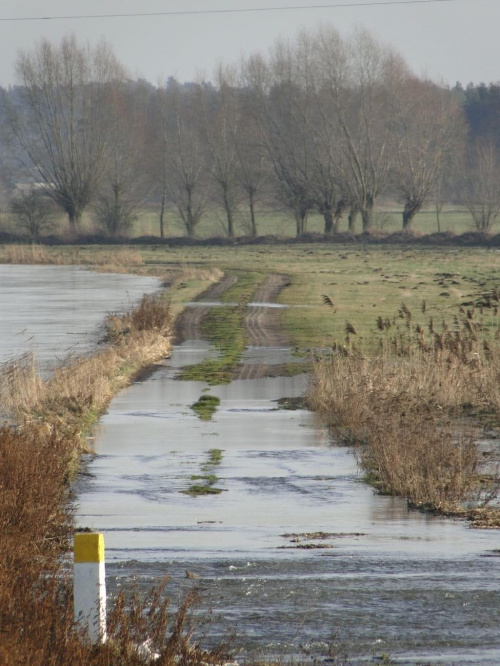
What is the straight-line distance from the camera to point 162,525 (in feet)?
34.3

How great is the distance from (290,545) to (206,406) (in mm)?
8491

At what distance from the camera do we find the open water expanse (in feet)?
24.1

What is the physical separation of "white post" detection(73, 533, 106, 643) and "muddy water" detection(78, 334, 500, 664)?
4.69 ft

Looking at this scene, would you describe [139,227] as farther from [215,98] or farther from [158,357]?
[158,357]

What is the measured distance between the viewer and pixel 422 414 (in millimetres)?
15727

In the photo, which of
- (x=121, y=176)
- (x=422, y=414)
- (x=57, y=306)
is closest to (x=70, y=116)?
(x=121, y=176)

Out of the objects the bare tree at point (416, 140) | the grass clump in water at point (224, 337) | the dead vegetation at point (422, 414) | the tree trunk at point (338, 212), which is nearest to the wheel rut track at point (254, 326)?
the grass clump in water at point (224, 337)

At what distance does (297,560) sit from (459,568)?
115 cm

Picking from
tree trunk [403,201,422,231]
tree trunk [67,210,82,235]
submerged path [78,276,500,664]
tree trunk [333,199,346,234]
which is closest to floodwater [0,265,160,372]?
submerged path [78,276,500,664]

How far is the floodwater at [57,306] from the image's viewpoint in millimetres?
26503

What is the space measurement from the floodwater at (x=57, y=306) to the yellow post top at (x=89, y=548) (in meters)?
14.2

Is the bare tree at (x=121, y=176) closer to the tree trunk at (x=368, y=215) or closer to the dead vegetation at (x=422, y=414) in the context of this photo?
the tree trunk at (x=368, y=215)

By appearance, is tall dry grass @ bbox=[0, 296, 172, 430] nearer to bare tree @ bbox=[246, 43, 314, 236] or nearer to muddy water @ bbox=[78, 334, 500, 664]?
muddy water @ bbox=[78, 334, 500, 664]

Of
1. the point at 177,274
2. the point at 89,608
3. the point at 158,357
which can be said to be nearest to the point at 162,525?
the point at 89,608
